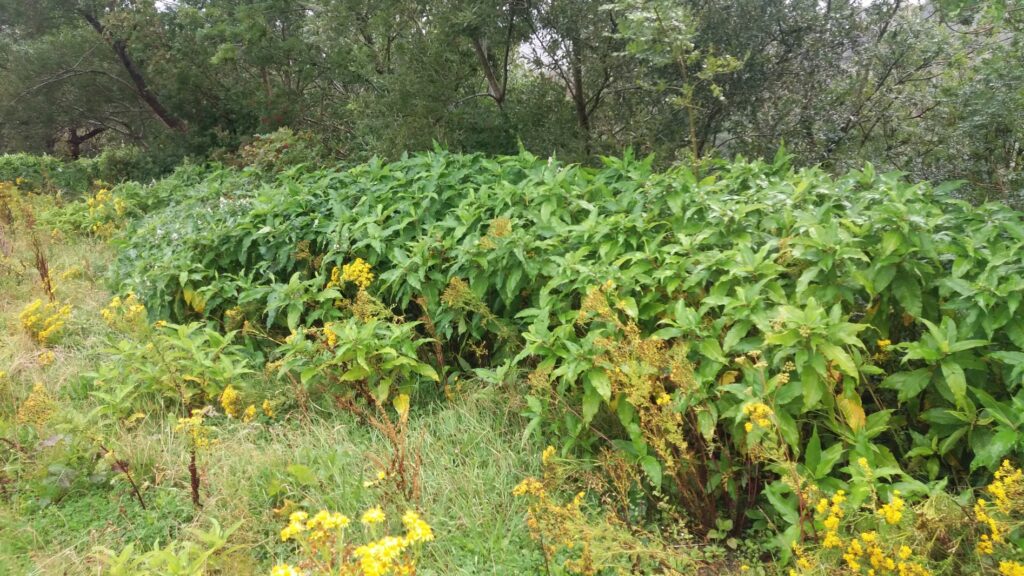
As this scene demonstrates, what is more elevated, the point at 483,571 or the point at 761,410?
the point at 761,410

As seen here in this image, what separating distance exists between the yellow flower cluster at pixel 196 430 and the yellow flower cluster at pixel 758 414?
6.63ft

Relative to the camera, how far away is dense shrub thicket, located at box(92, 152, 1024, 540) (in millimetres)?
1945

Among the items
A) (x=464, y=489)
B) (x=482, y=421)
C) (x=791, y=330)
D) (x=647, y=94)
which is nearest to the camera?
(x=791, y=330)

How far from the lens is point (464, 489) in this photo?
2.44 m

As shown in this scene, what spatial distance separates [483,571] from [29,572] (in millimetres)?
1523

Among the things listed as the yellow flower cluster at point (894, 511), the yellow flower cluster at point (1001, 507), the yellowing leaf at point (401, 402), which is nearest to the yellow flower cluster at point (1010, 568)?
the yellow flower cluster at point (1001, 507)

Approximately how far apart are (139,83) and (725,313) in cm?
1119

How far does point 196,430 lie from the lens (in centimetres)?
266

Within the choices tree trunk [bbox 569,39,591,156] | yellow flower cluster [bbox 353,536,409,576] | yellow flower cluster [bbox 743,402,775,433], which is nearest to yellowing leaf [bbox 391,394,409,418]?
yellow flower cluster [bbox 353,536,409,576]

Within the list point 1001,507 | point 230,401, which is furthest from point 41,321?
point 1001,507

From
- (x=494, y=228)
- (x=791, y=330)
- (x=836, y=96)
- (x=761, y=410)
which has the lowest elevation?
(x=761, y=410)

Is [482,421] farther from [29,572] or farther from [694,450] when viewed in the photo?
[29,572]

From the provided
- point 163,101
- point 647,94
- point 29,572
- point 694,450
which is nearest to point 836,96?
point 647,94

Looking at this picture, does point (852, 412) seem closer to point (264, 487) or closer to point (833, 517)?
point (833, 517)
